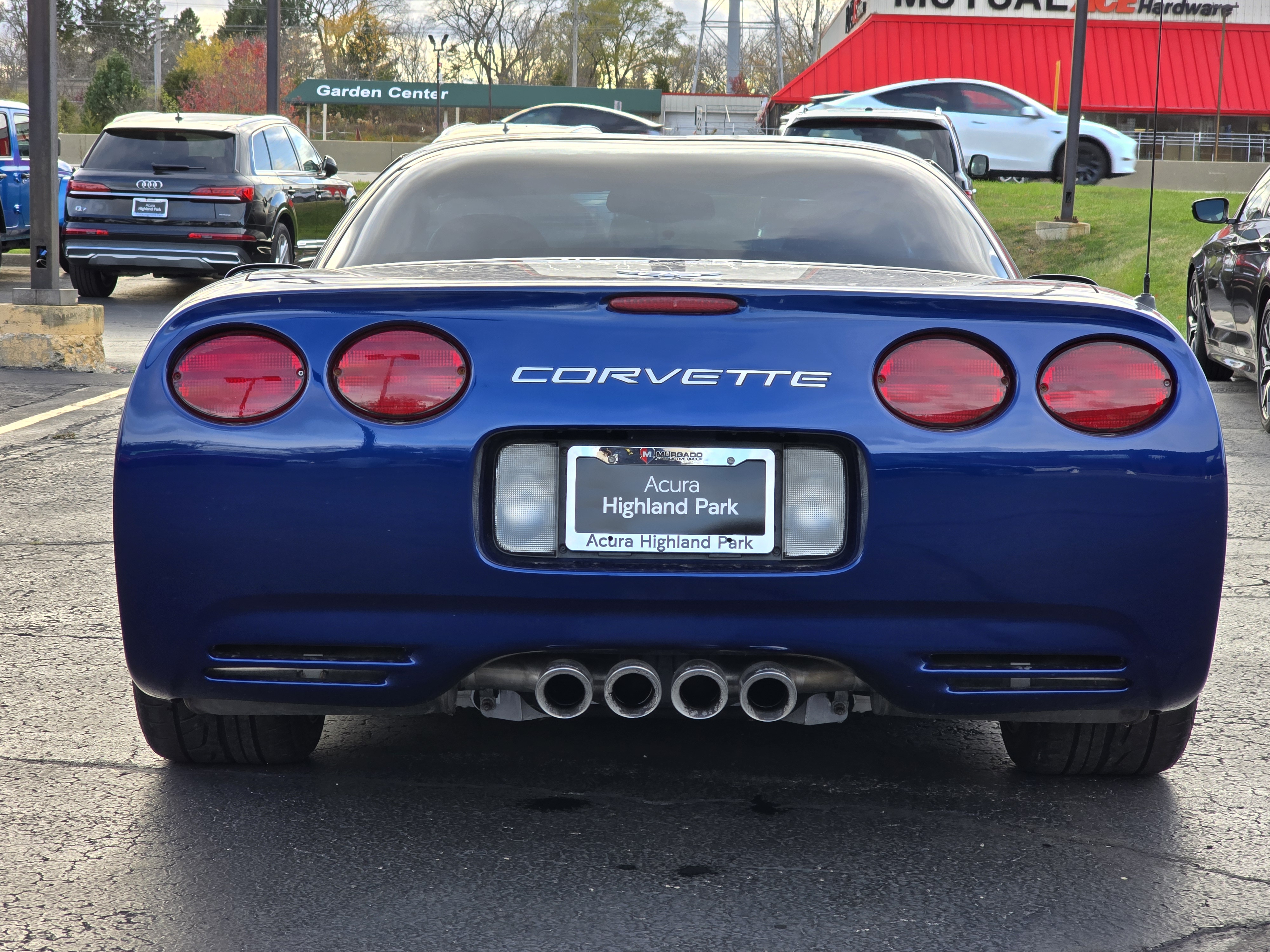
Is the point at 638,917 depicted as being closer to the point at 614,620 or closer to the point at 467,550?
the point at 614,620

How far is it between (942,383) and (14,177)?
1480 centimetres

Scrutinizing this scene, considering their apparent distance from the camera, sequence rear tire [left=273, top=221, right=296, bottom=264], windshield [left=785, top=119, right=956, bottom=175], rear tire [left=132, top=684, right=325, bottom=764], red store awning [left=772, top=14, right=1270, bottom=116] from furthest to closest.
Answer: red store awning [left=772, top=14, right=1270, bottom=116] → rear tire [left=273, top=221, right=296, bottom=264] → windshield [left=785, top=119, right=956, bottom=175] → rear tire [left=132, top=684, right=325, bottom=764]

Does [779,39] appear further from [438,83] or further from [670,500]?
[670,500]

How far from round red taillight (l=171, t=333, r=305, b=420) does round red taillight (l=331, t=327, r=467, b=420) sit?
0.32 ft

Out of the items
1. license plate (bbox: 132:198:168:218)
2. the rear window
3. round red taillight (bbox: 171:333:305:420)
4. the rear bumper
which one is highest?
the rear window

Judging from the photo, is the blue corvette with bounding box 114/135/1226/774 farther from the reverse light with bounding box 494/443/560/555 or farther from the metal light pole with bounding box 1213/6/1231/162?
the metal light pole with bounding box 1213/6/1231/162

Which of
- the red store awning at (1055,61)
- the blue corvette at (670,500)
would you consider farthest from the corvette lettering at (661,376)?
the red store awning at (1055,61)

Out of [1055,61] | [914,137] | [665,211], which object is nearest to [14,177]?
[914,137]

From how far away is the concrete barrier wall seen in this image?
4756 cm

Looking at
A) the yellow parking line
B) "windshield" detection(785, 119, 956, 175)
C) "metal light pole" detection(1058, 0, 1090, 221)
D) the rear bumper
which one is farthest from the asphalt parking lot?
"metal light pole" detection(1058, 0, 1090, 221)

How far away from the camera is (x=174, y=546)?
108 inches

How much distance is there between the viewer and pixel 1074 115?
1775cm

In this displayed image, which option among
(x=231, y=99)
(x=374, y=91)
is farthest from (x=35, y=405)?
(x=231, y=99)

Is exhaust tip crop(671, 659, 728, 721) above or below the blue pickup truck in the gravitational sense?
below
